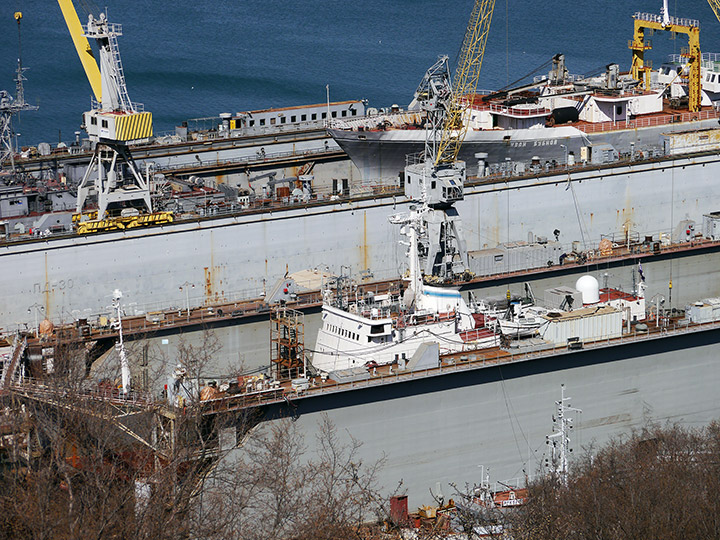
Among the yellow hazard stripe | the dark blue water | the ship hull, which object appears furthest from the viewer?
the dark blue water

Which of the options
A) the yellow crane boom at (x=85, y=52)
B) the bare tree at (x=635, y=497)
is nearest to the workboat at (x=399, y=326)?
the bare tree at (x=635, y=497)

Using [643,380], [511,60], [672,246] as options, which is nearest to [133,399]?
[643,380]

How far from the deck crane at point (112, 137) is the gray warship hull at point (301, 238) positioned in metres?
0.85

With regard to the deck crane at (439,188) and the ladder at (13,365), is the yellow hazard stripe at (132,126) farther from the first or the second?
the deck crane at (439,188)

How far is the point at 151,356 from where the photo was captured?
53062 mm

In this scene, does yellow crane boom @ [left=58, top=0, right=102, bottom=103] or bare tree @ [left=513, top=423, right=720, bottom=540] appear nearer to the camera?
bare tree @ [left=513, top=423, right=720, bottom=540]

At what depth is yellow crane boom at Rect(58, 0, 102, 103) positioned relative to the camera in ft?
195

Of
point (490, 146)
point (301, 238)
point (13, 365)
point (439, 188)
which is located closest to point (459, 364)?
point (439, 188)

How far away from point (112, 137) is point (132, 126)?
1025 millimetres

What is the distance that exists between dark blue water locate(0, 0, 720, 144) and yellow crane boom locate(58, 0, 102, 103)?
43624mm

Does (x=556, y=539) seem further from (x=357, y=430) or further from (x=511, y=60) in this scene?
(x=511, y=60)

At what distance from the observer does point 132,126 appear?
56.2m

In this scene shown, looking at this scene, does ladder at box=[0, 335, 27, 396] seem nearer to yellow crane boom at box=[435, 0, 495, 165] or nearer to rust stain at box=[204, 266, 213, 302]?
rust stain at box=[204, 266, 213, 302]

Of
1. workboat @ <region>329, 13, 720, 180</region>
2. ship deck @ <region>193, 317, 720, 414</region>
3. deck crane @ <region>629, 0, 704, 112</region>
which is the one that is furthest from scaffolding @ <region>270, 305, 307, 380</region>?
deck crane @ <region>629, 0, 704, 112</region>
